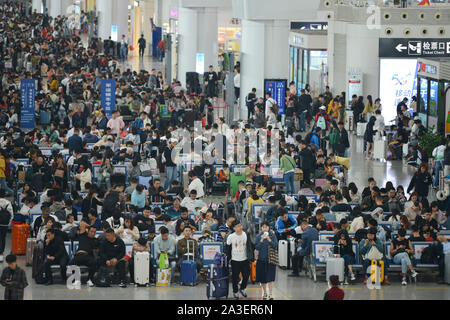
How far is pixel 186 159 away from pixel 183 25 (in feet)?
64.2

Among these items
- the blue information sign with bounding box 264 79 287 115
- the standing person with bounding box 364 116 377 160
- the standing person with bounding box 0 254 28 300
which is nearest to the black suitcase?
the standing person with bounding box 0 254 28 300

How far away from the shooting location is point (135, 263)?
17.0 meters

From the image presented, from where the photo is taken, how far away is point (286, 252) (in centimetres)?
1839

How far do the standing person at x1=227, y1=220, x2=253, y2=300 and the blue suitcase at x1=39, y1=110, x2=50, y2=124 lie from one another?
19584 millimetres

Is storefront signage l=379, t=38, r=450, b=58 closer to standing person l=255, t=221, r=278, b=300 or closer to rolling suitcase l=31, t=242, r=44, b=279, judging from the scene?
standing person l=255, t=221, r=278, b=300

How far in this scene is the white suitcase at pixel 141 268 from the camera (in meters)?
17.0

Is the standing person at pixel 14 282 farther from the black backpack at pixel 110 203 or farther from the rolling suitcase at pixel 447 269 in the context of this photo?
the rolling suitcase at pixel 447 269

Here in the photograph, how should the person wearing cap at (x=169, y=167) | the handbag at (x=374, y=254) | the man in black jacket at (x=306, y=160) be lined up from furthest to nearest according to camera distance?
1. the person wearing cap at (x=169, y=167)
2. the man in black jacket at (x=306, y=160)
3. the handbag at (x=374, y=254)

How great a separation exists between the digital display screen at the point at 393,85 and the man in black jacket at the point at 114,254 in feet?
61.5

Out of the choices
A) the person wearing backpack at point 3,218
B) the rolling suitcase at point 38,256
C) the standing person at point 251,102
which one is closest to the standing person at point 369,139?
the standing person at point 251,102

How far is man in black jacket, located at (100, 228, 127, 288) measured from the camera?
16.8 meters

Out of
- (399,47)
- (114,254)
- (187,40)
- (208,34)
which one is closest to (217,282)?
(114,254)

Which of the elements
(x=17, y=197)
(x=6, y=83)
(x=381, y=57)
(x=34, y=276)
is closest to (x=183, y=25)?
(x=6, y=83)
